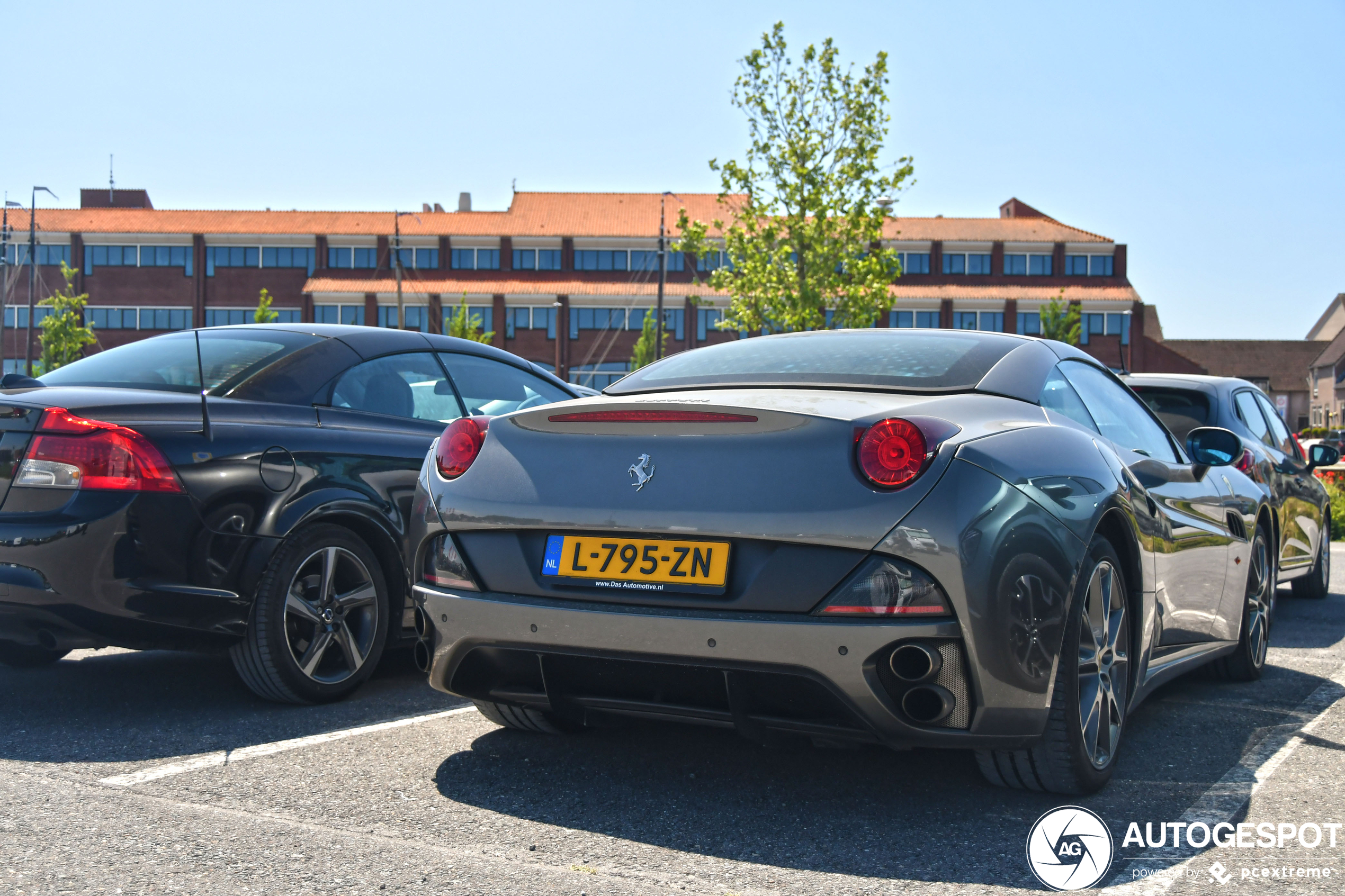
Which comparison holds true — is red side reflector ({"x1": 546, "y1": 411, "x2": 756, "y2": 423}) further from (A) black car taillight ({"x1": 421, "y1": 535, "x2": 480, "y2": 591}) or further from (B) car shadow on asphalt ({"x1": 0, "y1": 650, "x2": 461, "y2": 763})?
(B) car shadow on asphalt ({"x1": 0, "y1": 650, "x2": 461, "y2": 763})

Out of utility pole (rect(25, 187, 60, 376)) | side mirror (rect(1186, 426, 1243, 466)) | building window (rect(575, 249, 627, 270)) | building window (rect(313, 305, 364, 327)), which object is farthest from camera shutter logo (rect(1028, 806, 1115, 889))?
building window (rect(575, 249, 627, 270))

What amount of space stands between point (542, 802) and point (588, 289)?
64096mm

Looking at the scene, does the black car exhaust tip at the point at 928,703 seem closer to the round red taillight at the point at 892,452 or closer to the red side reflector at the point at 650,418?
the round red taillight at the point at 892,452

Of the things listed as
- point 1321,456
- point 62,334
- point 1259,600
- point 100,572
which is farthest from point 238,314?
point 1259,600

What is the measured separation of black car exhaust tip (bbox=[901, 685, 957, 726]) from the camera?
9.52 ft

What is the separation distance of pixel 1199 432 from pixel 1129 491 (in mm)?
1232

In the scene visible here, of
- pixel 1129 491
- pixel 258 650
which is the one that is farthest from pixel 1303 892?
pixel 258 650

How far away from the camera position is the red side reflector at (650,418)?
10.3 feet

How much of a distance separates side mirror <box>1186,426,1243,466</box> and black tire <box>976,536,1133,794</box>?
127cm

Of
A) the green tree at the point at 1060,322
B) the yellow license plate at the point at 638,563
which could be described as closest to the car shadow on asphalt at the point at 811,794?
the yellow license plate at the point at 638,563

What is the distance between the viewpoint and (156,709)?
450cm

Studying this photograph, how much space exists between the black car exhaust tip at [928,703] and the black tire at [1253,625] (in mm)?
2707

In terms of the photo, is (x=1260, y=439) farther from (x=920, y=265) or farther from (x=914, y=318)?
(x=920, y=265)

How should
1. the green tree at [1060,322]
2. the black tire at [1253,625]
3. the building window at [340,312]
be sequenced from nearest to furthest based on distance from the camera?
the black tire at [1253,625]
the green tree at [1060,322]
the building window at [340,312]
